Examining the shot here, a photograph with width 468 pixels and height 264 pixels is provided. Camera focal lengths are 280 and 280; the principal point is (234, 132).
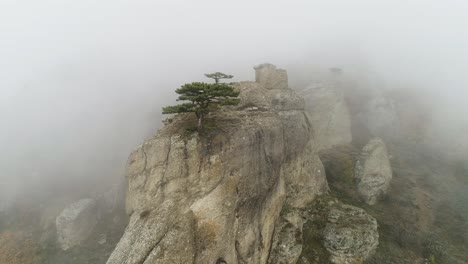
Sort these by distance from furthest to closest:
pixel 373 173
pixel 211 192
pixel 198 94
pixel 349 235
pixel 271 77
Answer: pixel 373 173, pixel 271 77, pixel 349 235, pixel 198 94, pixel 211 192

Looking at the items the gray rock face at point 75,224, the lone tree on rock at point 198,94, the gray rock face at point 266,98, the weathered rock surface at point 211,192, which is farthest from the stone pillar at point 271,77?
the gray rock face at point 75,224

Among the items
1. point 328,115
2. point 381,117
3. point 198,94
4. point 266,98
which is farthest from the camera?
point 381,117

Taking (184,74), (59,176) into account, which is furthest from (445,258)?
(184,74)

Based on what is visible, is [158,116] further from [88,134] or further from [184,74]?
[184,74]

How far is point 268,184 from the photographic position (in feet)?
113

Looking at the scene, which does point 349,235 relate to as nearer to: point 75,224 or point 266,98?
point 266,98

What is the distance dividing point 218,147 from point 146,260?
1309cm

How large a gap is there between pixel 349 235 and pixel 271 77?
27.4 m

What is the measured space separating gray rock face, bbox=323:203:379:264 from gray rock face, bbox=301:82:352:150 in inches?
868

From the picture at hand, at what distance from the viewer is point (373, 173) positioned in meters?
49.3

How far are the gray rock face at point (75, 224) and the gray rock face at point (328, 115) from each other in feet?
155

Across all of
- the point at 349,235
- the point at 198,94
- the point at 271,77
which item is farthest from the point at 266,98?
the point at 349,235

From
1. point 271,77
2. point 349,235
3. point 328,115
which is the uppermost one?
point 271,77

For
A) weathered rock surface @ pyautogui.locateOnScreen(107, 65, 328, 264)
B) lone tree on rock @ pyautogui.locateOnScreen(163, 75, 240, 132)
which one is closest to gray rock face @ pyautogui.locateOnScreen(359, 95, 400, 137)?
weathered rock surface @ pyautogui.locateOnScreen(107, 65, 328, 264)
